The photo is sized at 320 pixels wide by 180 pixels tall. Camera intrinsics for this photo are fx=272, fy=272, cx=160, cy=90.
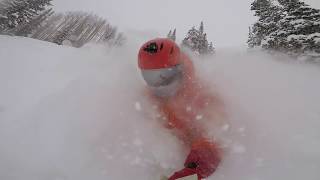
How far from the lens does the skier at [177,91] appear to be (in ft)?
11.9

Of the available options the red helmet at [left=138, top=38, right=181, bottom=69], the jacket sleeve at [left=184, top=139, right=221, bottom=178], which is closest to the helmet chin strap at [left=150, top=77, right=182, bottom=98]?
the red helmet at [left=138, top=38, right=181, bottom=69]

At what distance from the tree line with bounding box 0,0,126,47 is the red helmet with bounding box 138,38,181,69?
3231 millimetres

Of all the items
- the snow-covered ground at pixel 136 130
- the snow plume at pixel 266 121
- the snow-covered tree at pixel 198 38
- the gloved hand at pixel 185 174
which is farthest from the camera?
the snow-covered tree at pixel 198 38

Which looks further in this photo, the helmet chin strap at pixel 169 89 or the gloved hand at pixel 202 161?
the helmet chin strap at pixel 169 89

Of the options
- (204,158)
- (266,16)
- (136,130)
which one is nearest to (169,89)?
(136,130)

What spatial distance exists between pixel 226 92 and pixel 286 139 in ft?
3.72

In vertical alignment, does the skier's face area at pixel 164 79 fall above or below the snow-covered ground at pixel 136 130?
above

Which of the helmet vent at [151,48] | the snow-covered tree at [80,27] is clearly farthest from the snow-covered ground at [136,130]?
the snow-covered tree at [80,27]

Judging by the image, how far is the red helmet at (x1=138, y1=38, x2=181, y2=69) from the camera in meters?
3.60

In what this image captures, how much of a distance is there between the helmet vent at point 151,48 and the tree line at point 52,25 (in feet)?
10.7

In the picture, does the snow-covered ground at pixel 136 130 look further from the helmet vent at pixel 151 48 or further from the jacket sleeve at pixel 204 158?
the helmet vent at pixel 151 48

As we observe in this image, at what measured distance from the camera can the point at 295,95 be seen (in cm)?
Answer: 488

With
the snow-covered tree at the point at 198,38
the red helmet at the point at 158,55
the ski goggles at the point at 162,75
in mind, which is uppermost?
the red helmet at the point at 158,55

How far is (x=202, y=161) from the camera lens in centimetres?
314
